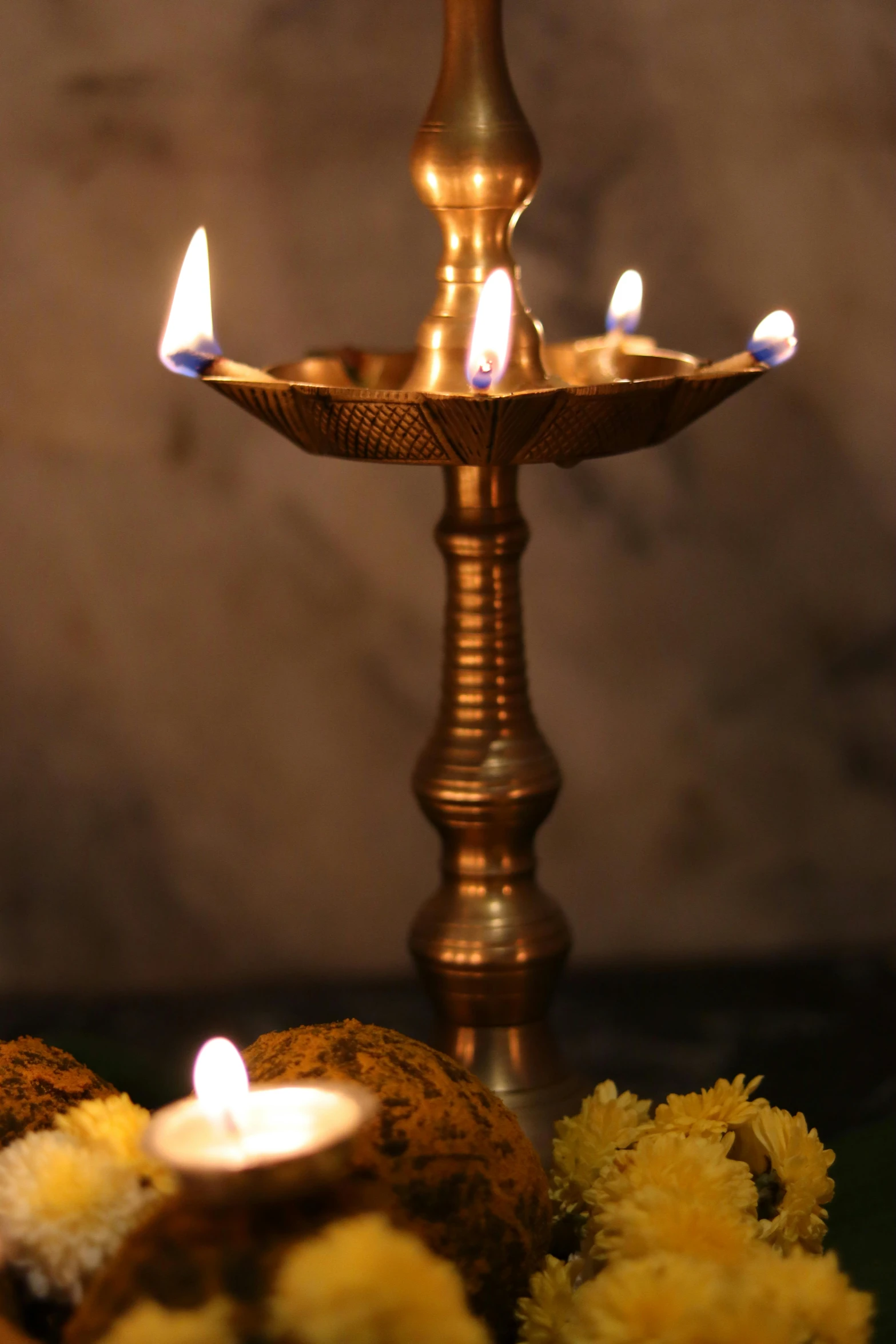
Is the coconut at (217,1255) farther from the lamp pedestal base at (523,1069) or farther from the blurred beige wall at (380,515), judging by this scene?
the blurred beige wall at (380,515)

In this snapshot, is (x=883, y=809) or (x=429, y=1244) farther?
(x=883, y=809)

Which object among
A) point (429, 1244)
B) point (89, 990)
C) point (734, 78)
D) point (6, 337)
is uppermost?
point (734, 78)

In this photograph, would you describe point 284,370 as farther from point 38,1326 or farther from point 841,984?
point 841,984

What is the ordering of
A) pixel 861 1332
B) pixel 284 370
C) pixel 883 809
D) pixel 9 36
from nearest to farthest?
pixel 861 1332 → pixel 284 370 → pixel 9 36 → pixel 883 809

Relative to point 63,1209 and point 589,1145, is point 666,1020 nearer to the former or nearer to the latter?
point 589,1145

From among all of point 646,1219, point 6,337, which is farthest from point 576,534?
point 646,1219

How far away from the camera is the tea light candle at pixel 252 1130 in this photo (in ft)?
1.25

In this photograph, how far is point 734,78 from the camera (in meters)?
1.15

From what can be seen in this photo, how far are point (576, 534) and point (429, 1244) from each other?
0.78 m

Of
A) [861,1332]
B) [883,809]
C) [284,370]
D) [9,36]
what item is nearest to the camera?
[861,1332]

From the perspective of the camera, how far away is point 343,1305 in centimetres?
38

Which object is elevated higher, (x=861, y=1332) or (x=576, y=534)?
(x=576, y=534)

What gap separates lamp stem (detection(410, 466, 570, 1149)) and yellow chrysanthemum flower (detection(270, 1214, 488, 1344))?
0.36 meters

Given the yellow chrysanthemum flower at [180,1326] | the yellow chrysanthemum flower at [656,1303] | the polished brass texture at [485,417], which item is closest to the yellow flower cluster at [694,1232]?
the yellow chrysanthemum flower at [656,1303]
